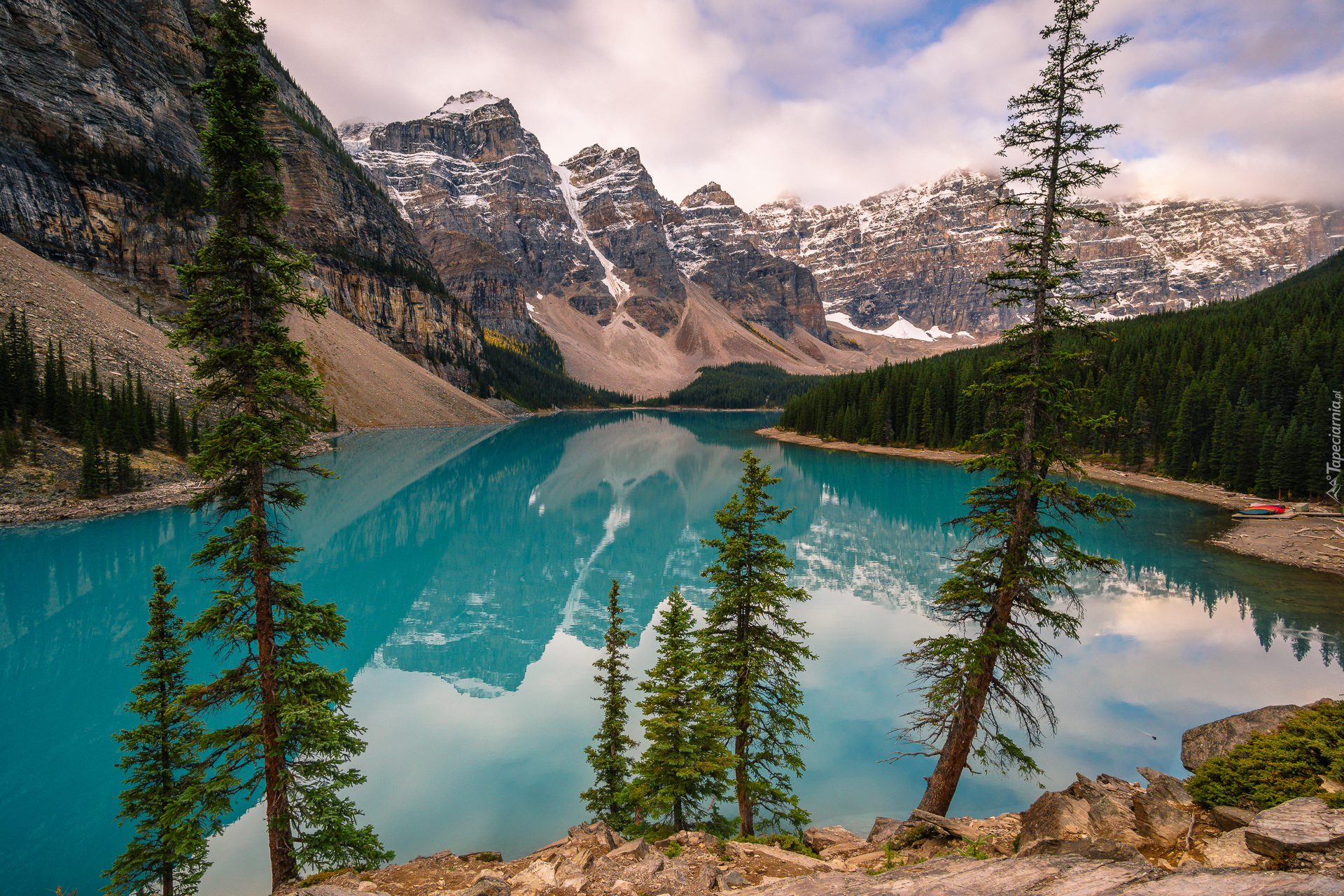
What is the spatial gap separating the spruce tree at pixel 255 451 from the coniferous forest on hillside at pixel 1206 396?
82.1 feet

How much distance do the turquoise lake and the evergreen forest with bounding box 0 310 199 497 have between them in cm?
517

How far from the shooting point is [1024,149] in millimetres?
10289

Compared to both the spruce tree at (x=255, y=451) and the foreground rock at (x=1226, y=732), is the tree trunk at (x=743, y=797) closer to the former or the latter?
the spruce tree at (x=255, y=451)

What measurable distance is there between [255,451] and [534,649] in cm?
1584

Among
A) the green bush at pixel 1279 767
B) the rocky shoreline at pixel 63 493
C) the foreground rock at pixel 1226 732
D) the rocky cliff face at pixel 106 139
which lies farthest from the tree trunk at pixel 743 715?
the rocky cliff face at pixel 106 139

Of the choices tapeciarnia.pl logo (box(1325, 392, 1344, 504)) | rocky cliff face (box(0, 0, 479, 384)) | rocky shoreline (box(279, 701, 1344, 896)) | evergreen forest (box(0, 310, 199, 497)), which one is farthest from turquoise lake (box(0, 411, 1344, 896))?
rocky cliff face (box(0, 0, 479, 384))

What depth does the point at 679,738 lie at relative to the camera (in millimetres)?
9867

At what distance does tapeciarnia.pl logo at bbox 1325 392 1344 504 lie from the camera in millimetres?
37844

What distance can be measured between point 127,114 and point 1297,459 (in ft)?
440

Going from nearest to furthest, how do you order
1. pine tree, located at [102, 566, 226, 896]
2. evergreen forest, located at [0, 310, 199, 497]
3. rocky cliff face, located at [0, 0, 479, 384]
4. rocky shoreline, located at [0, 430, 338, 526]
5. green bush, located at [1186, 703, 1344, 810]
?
green bush, located at [1186, 703, 1344, 810], pine tree, located at [102, 566, 226, 896], rocky shoreline, located at [0, 430, 338, 526], evergreen forest, located at [0, 310, 199, 497], rocky cliff face, located at [0, 0, 479, 384]

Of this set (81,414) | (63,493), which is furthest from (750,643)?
(81,414)

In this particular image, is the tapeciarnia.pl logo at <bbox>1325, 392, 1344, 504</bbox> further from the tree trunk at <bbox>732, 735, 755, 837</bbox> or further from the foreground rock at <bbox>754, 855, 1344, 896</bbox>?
the foreground rock at <bbox>754, 855, 1344, 896</bbox>

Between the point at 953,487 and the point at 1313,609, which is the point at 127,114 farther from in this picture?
the point at 1313,609

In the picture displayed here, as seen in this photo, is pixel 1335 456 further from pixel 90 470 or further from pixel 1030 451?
pixel 90 470
